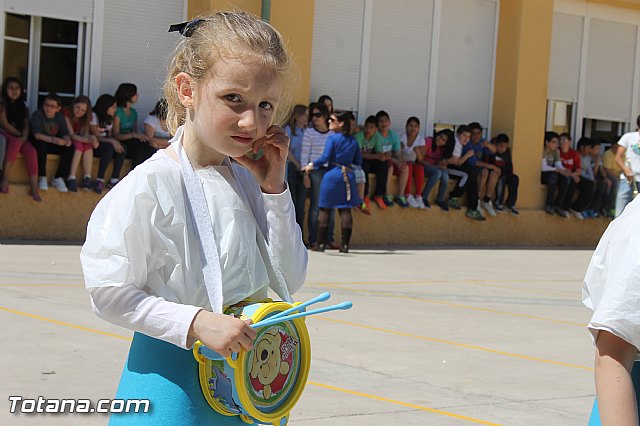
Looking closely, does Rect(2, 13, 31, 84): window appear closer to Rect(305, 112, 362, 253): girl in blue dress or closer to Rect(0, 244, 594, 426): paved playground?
Rect(0, 244, 594, 426): paved playground

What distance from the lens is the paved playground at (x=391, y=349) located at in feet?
18.4

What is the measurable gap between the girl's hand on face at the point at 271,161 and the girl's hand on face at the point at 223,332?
0.53 meters

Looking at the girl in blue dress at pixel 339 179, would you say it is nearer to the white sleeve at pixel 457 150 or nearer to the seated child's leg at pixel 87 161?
the seated child's leg at pixel 87 161

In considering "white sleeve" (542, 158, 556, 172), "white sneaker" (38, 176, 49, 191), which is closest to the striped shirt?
"white sneaker" (38, 176, 49, 191)

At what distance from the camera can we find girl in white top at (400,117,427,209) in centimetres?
1662

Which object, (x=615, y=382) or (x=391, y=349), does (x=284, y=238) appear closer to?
(x=615, y=382)

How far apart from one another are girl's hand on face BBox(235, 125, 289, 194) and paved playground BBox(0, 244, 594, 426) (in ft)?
8.02

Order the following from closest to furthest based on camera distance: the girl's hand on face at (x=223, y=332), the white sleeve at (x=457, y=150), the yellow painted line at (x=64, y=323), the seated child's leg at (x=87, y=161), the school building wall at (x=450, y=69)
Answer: the girl's hand on face at (x=223, y=332)
the yellow painted line at (x=64, y=323)
the seated child's leg at (x=87, y=161)
the school building wall at (x=450, y=69)
the white sleeve at (x=457, y=150)

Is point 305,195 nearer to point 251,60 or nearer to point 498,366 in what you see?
point 498,366

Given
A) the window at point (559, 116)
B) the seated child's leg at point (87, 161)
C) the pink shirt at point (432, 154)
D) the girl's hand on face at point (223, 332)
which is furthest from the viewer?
the window at point (559, 116)

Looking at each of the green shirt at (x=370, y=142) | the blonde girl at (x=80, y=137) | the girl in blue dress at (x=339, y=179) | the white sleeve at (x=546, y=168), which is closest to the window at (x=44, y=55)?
the blonde girl at (x=80, y=137)

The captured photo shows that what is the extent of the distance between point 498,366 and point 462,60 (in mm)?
12173

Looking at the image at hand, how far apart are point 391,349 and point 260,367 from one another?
4.83 m

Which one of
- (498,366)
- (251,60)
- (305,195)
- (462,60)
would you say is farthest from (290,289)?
(462,60)
